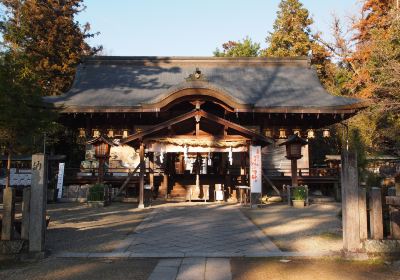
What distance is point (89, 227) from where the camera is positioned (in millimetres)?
9148

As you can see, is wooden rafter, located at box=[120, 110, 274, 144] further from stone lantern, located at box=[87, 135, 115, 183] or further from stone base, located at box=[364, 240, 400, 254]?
stone base, located at box=[364, 240, 400, 254]

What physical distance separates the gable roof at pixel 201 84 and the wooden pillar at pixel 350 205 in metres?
9.31

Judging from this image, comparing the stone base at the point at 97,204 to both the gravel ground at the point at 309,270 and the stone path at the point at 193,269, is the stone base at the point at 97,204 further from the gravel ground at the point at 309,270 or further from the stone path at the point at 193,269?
the gravel ground at the point at 309,270

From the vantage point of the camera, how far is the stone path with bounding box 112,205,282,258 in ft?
20.9

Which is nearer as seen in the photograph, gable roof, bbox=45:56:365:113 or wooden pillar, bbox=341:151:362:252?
wooden pillar, bbox=341:151:362:252

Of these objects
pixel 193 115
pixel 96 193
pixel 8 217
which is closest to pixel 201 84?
pixel 193 115

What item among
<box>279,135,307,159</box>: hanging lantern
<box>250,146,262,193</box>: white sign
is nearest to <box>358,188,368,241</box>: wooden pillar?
<box>250,146,262,193</box>: white sign

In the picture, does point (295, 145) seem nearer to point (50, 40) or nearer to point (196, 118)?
point (196, 118)

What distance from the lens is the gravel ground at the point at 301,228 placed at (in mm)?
6977

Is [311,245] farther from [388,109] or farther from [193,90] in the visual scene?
[388,109]

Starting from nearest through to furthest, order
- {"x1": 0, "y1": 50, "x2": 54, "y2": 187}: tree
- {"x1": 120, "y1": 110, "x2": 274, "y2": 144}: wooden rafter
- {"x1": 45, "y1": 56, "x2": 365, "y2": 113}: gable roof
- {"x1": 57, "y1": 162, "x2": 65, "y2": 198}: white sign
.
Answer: {"x1": 0, "y1": 50, "x2": 54, "y2": 187}: tree, {"x1": 120, "y1": 110, "x2": 274, "y2": 144}: wooden rafter, {"x1": 57, "y1": 162, "x2": 65, "y2": 198}: white sign, {"x1": 45, "y1": 56, "x2": 365, "y2": 113}: gable roof

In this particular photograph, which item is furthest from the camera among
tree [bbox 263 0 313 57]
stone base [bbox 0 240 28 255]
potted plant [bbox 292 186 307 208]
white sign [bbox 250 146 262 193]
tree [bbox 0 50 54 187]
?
tree [bbox 263 0 313 57]

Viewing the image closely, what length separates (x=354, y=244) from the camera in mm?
6066

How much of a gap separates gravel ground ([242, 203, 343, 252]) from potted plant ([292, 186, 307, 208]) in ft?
2.59
